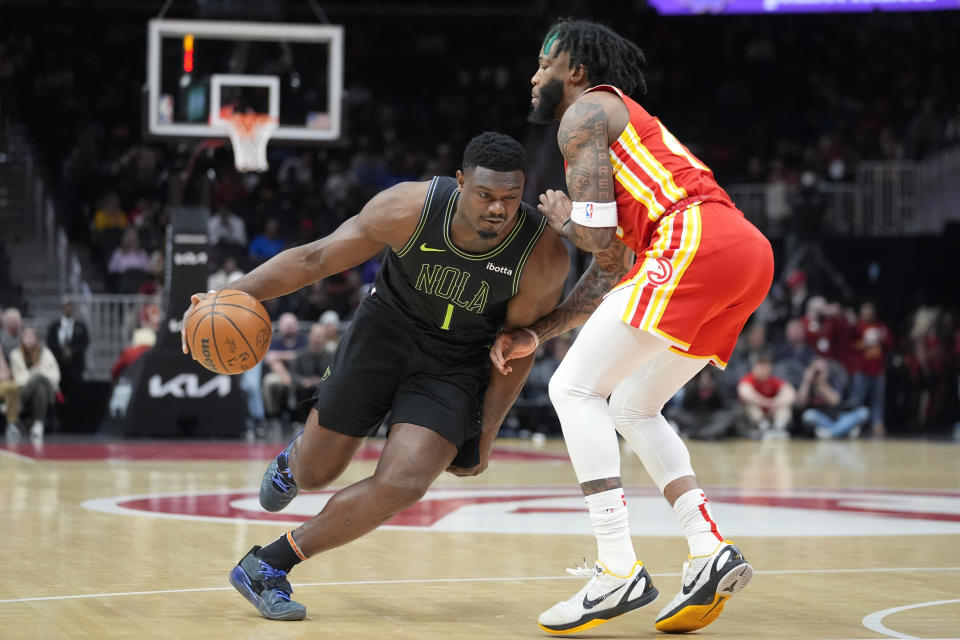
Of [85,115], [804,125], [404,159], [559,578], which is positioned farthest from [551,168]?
[559,578]

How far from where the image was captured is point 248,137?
47.6 feet

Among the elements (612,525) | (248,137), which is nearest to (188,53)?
(248,137)

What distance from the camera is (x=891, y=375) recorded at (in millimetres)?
19844

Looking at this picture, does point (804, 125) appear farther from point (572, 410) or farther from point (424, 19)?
point (572, 410)

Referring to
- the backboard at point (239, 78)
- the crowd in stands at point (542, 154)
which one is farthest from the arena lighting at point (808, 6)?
the backboard at point (239, 78)

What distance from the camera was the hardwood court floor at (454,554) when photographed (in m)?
4.74

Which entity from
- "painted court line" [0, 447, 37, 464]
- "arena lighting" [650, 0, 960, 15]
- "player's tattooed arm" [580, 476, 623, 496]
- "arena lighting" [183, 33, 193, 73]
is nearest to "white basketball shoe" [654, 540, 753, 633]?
"player's tattooed arm" [580, 476, 623, 496]

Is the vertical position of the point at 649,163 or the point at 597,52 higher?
the point at 597,52

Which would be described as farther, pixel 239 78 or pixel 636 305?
pixel 239 78

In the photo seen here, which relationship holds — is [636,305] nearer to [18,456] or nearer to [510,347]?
[510,347]

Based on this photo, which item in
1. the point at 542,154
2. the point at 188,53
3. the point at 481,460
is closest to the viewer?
the point at 481,460

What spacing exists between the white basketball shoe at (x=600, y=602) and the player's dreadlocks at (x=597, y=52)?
185 cm

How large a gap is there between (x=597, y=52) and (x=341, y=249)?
49.1 inches

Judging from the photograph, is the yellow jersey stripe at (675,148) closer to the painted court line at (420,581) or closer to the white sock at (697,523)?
the white sock at (697,523)
